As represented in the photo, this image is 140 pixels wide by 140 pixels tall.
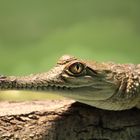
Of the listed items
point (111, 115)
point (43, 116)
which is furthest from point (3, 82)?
point (111, 115)

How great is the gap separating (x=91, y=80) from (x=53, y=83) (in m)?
0.24

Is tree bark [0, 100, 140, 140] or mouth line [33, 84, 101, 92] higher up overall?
mouth line [33, 84, 101, 92]

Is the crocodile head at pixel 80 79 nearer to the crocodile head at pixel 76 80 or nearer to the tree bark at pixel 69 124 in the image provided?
the crocodile head at pixel 76 80

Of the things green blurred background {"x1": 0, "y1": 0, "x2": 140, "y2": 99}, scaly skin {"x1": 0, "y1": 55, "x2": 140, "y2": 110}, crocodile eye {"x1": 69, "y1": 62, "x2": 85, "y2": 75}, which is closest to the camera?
scaly skin {"x1": 0, "y1": 55, "x2": 140, "y2": 110}

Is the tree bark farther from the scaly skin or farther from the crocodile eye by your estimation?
the crocodile eye

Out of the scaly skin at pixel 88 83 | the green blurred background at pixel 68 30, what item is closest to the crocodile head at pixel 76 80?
the scaly skin at pixel 88 83

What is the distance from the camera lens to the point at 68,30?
13.6 feet

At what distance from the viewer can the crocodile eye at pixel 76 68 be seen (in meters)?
2.21

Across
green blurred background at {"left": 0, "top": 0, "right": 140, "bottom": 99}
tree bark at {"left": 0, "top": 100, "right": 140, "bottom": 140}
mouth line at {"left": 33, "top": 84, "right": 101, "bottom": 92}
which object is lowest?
tree bark at {"left": 0, "top": 100, "right": 140, "bottom": 140}

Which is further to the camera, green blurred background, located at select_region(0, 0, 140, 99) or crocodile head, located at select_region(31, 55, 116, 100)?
green blurred background, located at select_region(0, 0, 140, 99)

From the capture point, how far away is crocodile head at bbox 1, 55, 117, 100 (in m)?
2.10

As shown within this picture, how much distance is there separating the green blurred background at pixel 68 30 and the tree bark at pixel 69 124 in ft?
5.47

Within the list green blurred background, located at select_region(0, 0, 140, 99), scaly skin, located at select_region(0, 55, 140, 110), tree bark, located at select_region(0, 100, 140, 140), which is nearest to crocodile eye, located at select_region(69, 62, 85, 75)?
scaly skin, located at select_region(0, 55, 140, 110)

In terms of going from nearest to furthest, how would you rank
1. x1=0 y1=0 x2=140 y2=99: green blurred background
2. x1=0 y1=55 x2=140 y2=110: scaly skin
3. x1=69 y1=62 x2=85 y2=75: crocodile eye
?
1. x1=0 y1=55 x2=140 y2=110: scaly skin
2. x1=69 y1=62 x2=85 y2=75: crocodile eye
3. x1=0 y1=0 x2=140 y2=99: green blurred background
